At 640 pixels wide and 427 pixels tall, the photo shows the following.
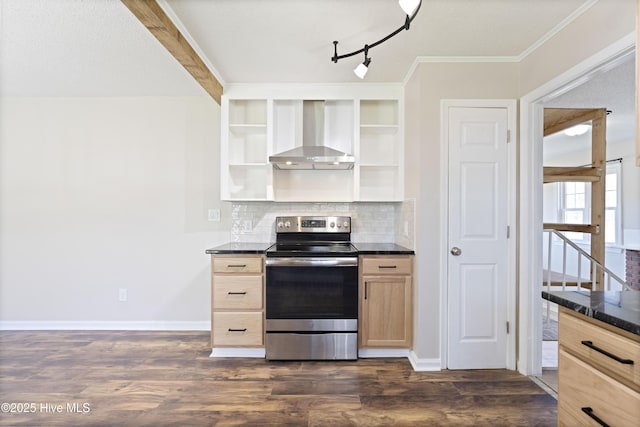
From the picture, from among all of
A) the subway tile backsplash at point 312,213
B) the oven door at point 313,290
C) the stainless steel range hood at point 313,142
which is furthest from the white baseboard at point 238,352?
the stainless steel range hood at point 313,142

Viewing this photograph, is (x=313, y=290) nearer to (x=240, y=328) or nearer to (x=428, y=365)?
(x=240, y=328)

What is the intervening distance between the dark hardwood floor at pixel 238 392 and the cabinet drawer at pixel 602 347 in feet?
3.11

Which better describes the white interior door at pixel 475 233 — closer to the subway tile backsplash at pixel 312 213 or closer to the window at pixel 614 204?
the subway tile backsplash at pixel 312 213

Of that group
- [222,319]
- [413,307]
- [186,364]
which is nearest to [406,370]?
[413,307]

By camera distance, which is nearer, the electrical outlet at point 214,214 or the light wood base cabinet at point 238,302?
the light wood base cabinet at point 238,302

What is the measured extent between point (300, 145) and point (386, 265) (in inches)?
57.4

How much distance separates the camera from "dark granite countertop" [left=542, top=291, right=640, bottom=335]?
943 millimetres

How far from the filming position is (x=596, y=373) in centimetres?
104

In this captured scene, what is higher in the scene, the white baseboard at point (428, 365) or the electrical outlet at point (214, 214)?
the electrical outlet at point (214, 214)

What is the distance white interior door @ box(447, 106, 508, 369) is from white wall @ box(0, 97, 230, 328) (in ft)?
7.29

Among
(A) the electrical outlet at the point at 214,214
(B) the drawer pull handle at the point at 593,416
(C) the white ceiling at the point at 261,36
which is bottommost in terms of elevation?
(B) the drawer pull handle at the point at 593,416

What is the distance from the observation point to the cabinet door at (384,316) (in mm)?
2475

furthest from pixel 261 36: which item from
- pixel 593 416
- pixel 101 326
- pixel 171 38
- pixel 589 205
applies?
pixel 589 205

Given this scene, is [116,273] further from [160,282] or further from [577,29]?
[577,29]
